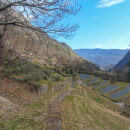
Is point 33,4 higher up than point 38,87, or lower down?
higher up

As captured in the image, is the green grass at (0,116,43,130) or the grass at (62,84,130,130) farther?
the grass at (62,84,130,130)

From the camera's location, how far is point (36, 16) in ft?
16.6

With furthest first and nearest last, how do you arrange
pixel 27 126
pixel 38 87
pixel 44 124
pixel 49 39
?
pixel 38 87, pixel 49 39, pixel 44 124, pixel 27 126

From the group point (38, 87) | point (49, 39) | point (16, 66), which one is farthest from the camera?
point (16, 66)

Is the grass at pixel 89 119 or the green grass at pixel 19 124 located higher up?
the green grass at pixel 19 124

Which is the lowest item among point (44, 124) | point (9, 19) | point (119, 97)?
point (119, 97)

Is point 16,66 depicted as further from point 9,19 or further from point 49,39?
point 49,39

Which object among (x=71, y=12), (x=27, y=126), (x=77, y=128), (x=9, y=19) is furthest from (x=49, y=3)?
(x=77, y=128)

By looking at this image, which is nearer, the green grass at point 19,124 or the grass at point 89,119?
the green grass at point 19,124

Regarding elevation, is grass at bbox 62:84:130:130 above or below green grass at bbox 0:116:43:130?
below

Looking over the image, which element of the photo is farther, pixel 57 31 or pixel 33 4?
pixel 57 31

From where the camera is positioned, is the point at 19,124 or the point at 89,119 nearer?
the point at 19,124

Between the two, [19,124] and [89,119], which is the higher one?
[19,124]

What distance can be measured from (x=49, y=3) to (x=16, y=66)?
406 inches
